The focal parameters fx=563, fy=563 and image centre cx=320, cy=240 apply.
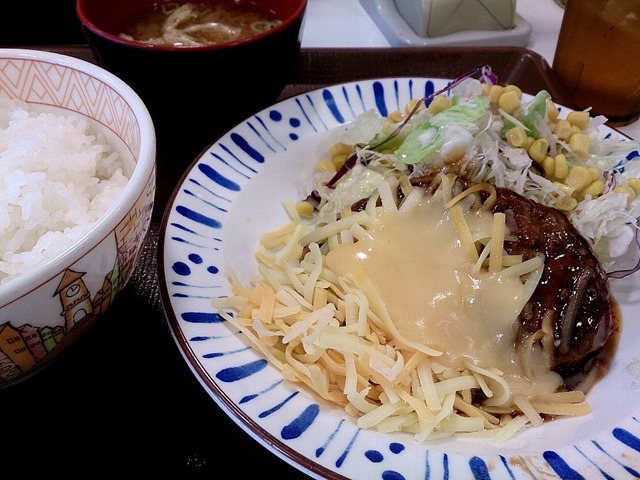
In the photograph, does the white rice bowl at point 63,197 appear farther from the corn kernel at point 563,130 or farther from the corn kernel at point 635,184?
the corn kernel at point 635,184

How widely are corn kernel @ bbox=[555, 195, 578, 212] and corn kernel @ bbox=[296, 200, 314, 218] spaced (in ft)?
2.52

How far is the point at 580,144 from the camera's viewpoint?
1772 mm

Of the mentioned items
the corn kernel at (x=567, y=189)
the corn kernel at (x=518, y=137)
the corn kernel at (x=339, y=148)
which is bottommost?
the corn kernel at (x=339, y=148)

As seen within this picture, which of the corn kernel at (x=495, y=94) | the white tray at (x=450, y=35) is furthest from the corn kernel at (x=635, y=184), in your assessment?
the white tray at (x=450, y=35)

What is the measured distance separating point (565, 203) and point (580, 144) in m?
0.20

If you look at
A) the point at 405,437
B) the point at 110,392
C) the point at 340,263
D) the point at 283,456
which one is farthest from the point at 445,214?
the point at 110,392

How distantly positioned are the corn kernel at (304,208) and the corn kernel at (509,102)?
0.70 m

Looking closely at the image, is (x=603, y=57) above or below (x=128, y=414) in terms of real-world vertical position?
above

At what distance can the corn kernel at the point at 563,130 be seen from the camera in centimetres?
181

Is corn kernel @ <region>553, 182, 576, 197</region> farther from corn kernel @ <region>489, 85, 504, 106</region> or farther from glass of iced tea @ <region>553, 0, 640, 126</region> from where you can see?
glass of iced tea @ <region>553, 0, 640, 126</region>

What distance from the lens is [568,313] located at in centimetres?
135

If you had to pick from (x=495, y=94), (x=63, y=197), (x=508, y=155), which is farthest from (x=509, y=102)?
(x=63, y=197)

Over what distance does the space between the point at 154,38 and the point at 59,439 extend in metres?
1.37

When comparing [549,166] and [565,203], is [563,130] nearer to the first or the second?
[549,166]
